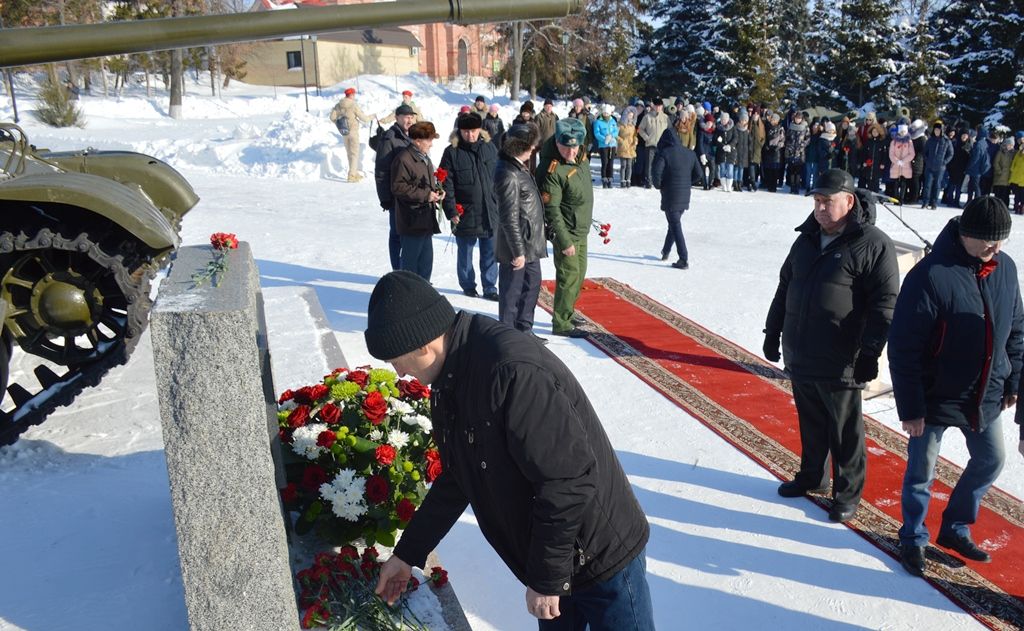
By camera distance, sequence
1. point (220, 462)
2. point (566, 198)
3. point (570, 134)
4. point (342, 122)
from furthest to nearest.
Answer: point (342, 122) → point (566, 198) → point (570, 134) → point (220, 462)

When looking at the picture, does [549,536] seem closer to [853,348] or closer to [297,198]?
[853,348]

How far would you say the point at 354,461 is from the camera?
12.2 ft

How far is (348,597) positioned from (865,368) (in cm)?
273

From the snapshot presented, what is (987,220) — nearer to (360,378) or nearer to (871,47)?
(360,378)

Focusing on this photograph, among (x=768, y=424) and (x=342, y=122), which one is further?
(x=342, y=122)

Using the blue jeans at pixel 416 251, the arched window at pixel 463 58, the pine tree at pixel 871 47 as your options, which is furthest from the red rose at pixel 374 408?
the arched window at pixel 463 58

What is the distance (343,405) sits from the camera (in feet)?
13.0

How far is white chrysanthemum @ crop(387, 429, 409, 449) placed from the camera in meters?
3.74

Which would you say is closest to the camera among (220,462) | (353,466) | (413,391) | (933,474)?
(220,462)

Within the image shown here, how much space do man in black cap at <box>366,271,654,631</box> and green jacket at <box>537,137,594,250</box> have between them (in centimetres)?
474

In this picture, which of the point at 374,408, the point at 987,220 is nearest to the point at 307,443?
the point at 374,408

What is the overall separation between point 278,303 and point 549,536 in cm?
580

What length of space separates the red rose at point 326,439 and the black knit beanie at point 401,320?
1469mm

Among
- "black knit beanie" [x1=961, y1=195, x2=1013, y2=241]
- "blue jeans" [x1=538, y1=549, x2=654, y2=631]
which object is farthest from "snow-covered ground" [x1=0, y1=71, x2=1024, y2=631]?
"black knit beanie" [x1=961, y1=195, x2=1013, y2=241]
